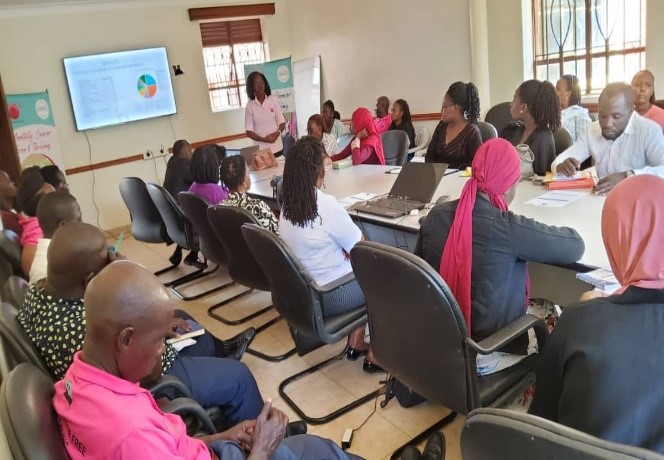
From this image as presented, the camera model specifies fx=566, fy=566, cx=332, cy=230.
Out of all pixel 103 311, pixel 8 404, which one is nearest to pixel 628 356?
pixel 103 311

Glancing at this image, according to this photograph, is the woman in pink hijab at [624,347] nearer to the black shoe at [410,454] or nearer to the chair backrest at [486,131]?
the black shoe at [410,454]

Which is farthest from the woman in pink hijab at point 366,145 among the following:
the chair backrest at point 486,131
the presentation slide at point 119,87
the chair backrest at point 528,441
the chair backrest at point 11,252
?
the chair backrest at point 528,441

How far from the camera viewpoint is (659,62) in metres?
4.62

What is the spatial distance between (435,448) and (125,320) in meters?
1.34

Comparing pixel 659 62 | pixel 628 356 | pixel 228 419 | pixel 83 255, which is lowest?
pixel 228 419

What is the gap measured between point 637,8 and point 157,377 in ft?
16.3

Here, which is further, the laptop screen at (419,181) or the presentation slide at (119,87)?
the presentation slide at (119,87)

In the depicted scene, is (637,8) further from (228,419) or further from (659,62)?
(228,419)

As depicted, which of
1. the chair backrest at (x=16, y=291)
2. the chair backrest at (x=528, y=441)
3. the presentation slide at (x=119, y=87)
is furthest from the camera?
the presentation slide at (x=119, y=87)

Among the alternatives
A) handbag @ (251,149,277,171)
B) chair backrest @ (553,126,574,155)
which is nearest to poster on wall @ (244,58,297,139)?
handbag @ (251,149,277,171)

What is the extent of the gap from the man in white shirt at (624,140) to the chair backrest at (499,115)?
2.55 metres

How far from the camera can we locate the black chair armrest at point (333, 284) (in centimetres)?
225

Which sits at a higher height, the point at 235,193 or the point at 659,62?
the point at 659,62

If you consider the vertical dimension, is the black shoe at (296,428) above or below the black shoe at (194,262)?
below
